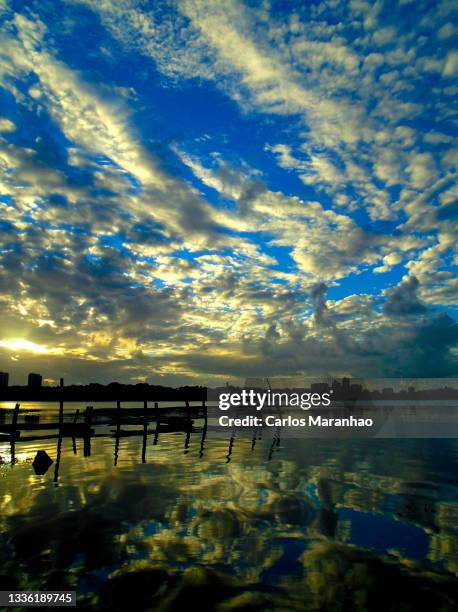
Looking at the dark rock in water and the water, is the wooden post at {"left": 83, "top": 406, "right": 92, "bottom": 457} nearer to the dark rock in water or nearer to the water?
the water

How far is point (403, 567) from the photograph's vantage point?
8.62m

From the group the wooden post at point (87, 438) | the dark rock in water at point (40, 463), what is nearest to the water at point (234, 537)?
the dark rock in water at point (40, 463)

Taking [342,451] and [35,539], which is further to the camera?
[342,451]

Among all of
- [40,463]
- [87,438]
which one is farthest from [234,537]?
[87,438]

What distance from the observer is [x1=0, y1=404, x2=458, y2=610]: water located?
7.50 m

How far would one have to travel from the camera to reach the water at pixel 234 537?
24.6 feet

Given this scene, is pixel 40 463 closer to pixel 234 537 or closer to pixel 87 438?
pixel 87 438

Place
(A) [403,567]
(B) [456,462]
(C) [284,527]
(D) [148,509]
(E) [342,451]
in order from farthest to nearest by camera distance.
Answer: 1. (E) [342,451]
2. (B) [456,462]
3. (D) [148,509]
4. (C) [284,527]
5. (A) [403,567]

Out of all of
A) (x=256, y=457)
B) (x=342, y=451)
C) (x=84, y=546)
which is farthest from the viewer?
(x=342, y=451)

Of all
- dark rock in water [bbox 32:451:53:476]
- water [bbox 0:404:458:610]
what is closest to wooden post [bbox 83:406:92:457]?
water [bbox 0:404:458:610]

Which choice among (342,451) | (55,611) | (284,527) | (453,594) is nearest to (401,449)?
(342,451)

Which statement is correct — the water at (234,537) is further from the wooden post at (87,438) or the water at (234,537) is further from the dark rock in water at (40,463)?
the wooden post at (87,438)

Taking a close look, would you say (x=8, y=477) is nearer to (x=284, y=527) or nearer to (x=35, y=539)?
(x=35, y=539)

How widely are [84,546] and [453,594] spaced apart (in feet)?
27.1
